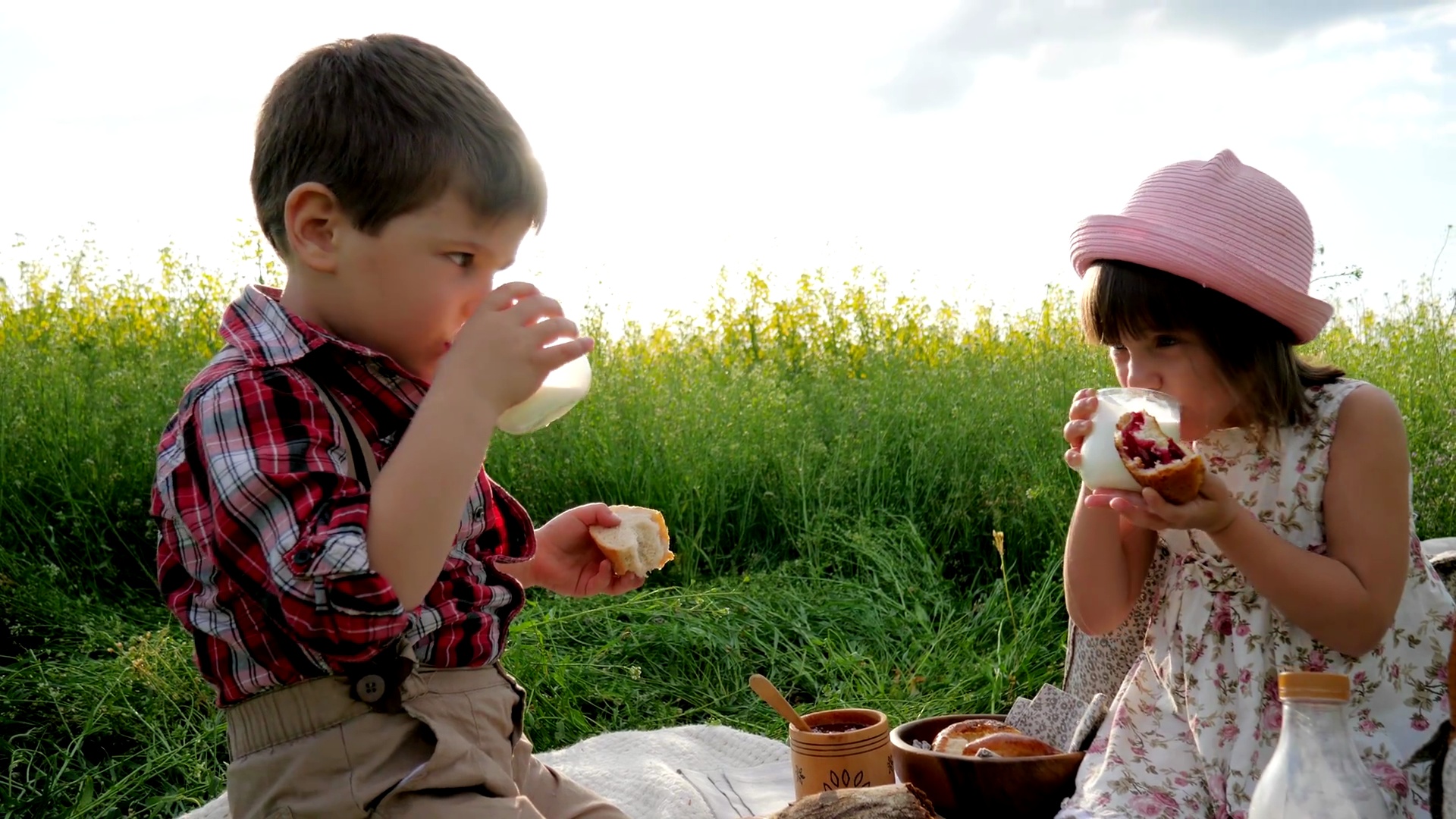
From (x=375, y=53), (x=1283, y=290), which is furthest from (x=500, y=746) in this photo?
(x=1283, y=290)

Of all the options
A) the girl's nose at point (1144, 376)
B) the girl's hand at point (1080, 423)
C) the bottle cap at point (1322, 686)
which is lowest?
the bottle cap at point (1322, 686)

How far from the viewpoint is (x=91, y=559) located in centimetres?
430

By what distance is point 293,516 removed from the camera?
5.07 ft

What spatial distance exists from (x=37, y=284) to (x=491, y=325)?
212 inches

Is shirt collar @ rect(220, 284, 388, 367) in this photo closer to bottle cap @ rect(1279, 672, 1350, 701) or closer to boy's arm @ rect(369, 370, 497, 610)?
boy's arm @ rect(369, 370, 497, 610)

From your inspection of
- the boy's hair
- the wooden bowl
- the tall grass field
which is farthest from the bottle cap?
the tall grass field

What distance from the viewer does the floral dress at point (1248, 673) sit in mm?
2213

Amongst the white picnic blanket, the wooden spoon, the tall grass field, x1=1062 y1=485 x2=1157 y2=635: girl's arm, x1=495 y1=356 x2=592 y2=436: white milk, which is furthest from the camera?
the tall grass field

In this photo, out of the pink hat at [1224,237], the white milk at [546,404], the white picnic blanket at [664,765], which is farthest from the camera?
the white picnic blanket at [664,765]

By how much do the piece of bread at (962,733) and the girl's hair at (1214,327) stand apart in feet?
2.68

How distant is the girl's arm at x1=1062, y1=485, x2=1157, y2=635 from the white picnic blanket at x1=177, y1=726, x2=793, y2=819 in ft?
3.23

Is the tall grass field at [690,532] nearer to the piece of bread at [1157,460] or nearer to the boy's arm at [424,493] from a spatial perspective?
the piece of bread at [1157,460]

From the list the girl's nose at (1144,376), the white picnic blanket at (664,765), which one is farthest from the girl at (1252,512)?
the white picnic blanket at (664,765)

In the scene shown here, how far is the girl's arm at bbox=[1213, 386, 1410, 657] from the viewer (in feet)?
6.91
